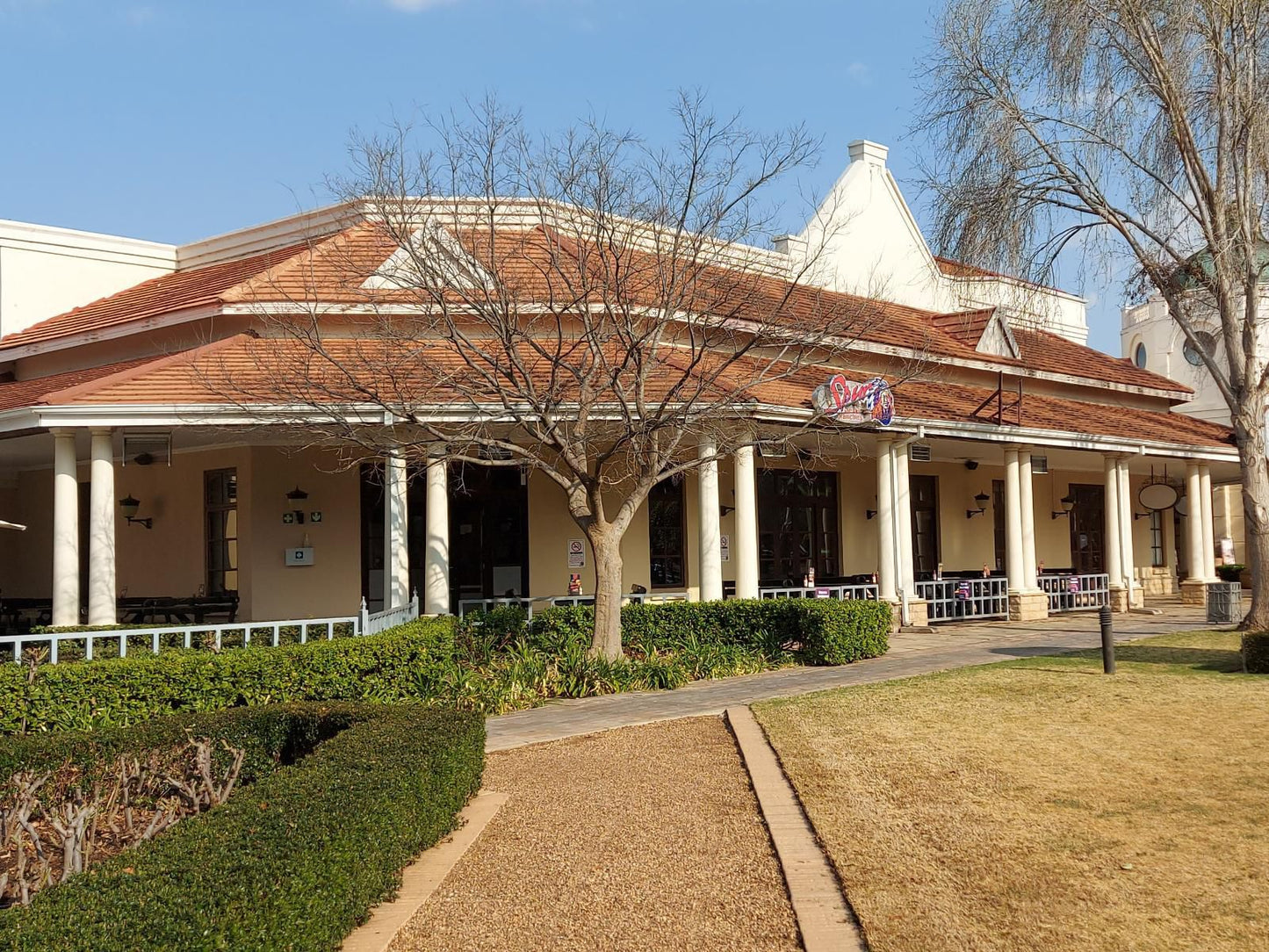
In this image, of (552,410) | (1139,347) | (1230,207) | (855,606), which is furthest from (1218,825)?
(1139,347)

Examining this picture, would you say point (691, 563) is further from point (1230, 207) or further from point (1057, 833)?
point (1057, 833)

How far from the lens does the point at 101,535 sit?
1398cm

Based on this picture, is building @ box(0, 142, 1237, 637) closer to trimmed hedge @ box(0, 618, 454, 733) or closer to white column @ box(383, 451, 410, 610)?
white column @ box(383, 451, 410, 610)

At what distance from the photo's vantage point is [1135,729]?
939cm

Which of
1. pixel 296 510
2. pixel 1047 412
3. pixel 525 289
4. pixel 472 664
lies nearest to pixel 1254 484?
pixel 1047 412

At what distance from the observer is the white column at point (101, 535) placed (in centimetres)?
1395

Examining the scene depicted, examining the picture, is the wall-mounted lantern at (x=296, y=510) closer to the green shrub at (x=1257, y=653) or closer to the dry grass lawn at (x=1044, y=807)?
the dry grass lawn at (x=1044, y=807)

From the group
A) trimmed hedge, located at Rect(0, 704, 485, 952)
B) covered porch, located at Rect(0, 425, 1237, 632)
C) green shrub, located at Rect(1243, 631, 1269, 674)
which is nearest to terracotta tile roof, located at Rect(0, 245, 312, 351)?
covered porch, located at Rect(0, 425, 1237, 632)

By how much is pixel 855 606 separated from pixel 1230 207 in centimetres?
796

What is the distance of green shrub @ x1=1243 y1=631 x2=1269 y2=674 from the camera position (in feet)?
41.3

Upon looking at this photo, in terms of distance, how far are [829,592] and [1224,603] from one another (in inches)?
243

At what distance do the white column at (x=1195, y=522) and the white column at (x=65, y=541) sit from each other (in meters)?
20.6

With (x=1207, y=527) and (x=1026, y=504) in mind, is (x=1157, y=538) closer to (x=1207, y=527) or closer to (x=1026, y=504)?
(x=1207, y=527)

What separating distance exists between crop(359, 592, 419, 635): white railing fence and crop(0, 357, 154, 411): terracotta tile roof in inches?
219
